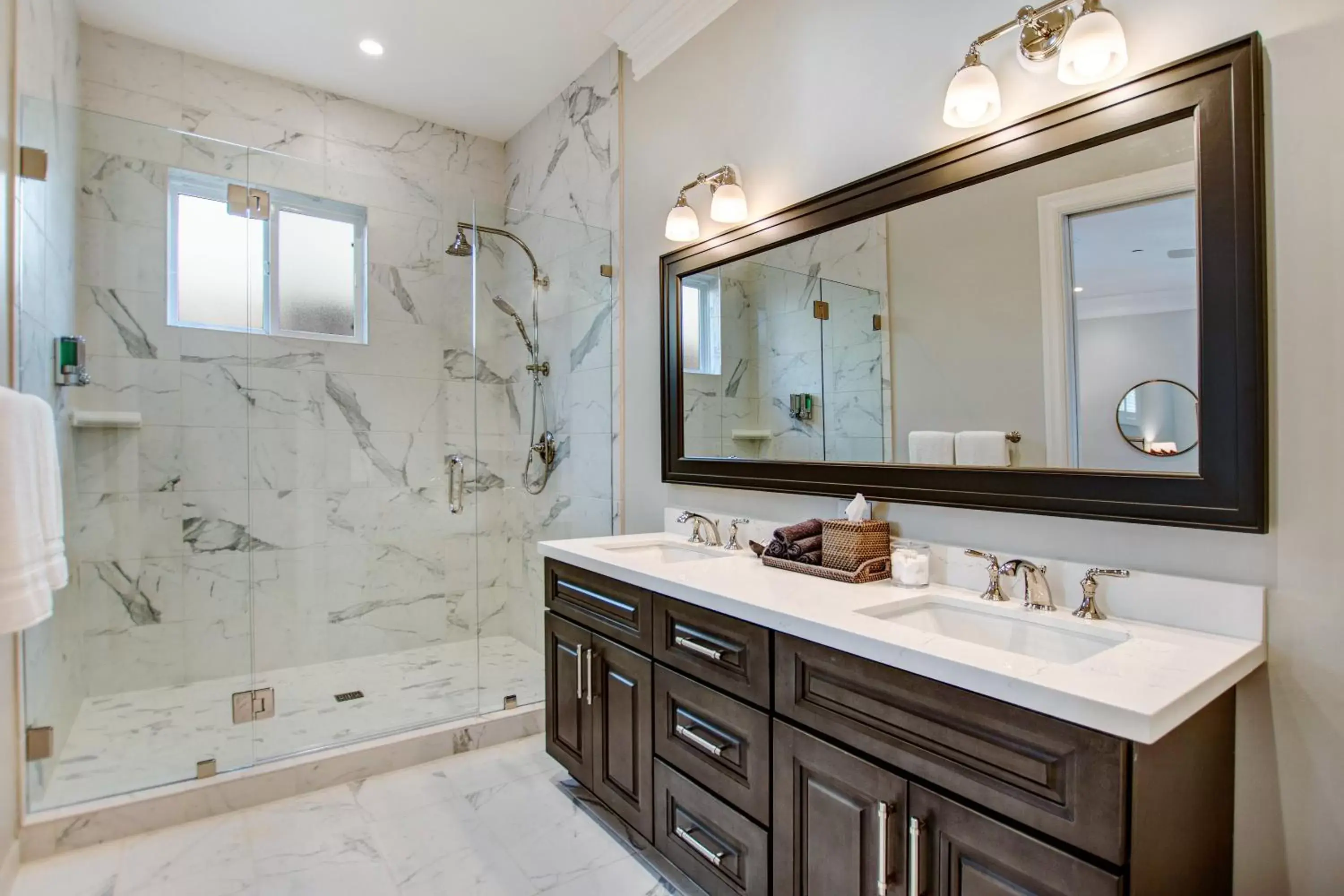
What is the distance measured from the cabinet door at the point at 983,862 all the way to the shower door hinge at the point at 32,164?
9.17 ft

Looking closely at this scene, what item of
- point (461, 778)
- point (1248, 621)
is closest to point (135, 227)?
point (461, 778)

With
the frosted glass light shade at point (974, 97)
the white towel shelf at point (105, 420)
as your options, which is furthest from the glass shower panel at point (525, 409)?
the frosted glass light shade at point (974, 97)

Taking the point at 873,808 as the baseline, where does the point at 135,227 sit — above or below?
above

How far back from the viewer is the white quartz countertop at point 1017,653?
2.92ft

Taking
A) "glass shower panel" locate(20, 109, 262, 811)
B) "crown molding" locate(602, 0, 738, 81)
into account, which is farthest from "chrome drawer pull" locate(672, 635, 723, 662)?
"crown molding" locate(602, 0, 738, 81)

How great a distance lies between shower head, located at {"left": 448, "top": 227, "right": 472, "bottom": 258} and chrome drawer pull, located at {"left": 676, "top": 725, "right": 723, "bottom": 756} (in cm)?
246

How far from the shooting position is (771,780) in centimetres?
137

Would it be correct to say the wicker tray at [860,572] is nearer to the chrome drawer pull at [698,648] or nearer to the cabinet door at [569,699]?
the chrome drawer pull at [698,648]

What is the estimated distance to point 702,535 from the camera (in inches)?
92.7

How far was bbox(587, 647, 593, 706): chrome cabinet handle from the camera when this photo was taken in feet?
6.55

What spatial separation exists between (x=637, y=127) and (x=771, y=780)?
2.44 meters

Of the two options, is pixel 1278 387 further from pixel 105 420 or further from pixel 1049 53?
pixel 105 420

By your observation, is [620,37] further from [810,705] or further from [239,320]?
[810,705]

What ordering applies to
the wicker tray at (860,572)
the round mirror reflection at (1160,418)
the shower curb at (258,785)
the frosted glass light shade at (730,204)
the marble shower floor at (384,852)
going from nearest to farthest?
the round mirror reflection at (1160,418)
the wicker tray at (860,572)
the marble shower floor at (384,852)
the shower curb at (258,785)
the frosted glass light shade at (730,204)
